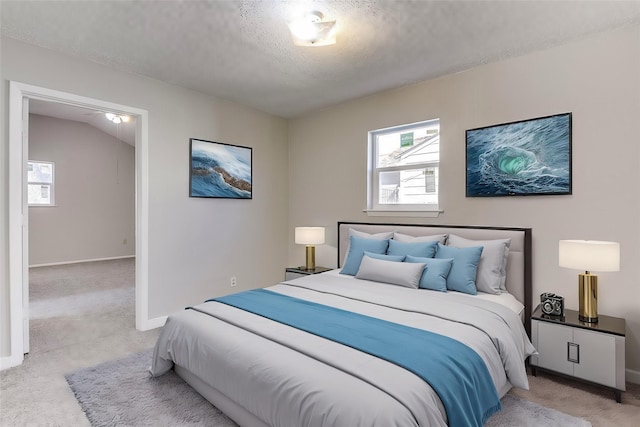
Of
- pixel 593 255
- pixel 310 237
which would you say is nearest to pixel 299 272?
pixel 310 237

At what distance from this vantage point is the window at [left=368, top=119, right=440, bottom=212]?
3.53 metres

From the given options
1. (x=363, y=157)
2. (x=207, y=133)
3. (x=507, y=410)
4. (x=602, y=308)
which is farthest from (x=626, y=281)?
(x=207, y=133)

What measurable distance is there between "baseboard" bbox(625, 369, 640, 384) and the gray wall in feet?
28.2

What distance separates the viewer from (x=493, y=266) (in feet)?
8.88

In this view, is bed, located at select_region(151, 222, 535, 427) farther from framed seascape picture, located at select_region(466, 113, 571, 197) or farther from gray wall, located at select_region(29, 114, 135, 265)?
gray wall, located at select_region(29, 114, 135, 265)

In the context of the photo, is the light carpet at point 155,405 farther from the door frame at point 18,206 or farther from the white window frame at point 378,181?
the white window frame at point 378,181

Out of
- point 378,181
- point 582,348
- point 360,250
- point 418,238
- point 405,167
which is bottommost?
point 582,348

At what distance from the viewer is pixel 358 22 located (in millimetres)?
2367

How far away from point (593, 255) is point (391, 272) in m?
1.37

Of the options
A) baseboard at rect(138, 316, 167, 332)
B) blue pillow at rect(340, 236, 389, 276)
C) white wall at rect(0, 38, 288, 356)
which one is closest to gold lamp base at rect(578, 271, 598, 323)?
blue pillow at rect(340, 236, 389, 276)

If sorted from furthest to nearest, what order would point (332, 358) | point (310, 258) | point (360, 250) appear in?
point (310, 258) → point (360, 250) → point (332, 358)

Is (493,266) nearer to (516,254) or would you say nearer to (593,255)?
(516,254)

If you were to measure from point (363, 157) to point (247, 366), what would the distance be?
2.85 meters

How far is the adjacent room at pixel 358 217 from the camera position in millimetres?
1810
